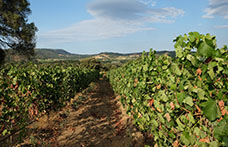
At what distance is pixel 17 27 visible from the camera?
16703 millimetres

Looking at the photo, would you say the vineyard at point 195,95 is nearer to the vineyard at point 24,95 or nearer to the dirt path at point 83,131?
the dirt path at point 83,131

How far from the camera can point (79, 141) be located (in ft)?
17.6

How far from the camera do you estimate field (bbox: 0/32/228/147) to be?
2.18 metres

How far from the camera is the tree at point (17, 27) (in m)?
16.3

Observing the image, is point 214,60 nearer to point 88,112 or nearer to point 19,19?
point 88,112

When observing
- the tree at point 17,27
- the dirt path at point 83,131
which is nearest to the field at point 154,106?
the dirt path at point 83,131

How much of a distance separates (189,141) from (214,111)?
845 mm

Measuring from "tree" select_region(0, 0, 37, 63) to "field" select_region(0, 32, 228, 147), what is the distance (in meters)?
12.0

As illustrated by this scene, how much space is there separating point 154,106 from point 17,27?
59.3ft

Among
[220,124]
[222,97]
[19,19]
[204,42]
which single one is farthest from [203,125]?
[19,19]

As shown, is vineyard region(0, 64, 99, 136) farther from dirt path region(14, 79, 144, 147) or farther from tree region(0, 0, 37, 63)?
tree region(0, 0, 37, 63)

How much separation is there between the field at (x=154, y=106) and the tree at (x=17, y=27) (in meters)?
12.0

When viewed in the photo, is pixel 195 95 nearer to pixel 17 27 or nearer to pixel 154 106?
pixel 154 106

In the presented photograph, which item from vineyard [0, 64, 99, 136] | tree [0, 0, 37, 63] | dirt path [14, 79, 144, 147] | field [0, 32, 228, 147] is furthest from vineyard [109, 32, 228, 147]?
tree [0, 0, 37, 63]
